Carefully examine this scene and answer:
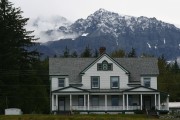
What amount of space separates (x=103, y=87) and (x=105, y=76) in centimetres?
147

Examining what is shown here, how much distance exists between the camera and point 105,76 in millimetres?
77750

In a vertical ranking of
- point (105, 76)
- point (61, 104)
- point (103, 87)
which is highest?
point (105, 76)

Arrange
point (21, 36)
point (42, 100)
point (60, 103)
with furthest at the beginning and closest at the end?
point (42, 100), point (21, 36), point (60, 103)

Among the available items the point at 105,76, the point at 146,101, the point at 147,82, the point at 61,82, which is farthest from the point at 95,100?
the point at 147,82

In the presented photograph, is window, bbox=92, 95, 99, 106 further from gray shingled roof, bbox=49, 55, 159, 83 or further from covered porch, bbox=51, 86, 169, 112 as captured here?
gray shingled roof, bbox=49, 55, 159, 83

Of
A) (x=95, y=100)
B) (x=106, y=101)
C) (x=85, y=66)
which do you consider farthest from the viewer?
(x=85, y=66)

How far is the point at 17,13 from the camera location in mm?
84062

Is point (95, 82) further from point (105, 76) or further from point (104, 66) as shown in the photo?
point (104, 66)

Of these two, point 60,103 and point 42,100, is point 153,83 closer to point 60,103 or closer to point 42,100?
point 60,103

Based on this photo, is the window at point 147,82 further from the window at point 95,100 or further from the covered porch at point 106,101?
the window at point 95,100

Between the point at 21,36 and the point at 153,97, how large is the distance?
20367 millimetres

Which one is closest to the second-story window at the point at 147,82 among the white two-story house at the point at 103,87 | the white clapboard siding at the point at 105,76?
A: the white two-story house at the point at 103,87

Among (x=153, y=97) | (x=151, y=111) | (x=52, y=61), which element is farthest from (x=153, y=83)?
(x=52, y=61)

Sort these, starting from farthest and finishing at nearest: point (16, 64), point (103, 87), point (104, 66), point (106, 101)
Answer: point (16, 64)
point (104, 66)
point (103, 87)
point (106, 101)
